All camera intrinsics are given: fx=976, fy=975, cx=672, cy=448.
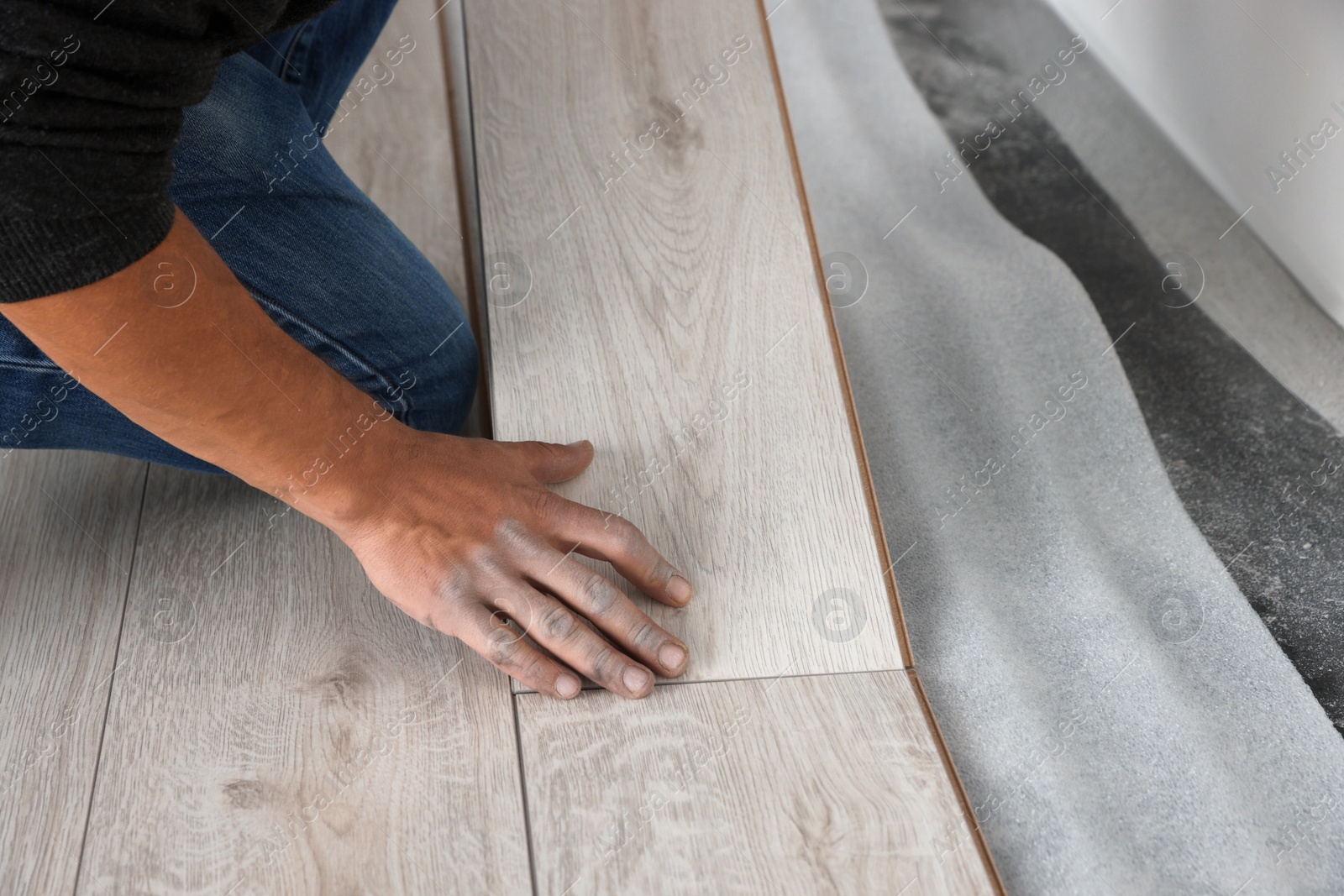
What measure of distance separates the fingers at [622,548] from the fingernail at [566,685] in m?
0.08

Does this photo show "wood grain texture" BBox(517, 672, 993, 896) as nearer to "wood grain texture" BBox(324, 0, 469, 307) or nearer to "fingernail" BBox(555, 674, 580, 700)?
"fingernail" BBox(555, 674, 580, 700)

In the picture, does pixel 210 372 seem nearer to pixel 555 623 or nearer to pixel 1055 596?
pixel 555 623

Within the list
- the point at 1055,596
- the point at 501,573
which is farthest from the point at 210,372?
the point at 1055,596

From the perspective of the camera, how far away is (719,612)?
0.70 metres

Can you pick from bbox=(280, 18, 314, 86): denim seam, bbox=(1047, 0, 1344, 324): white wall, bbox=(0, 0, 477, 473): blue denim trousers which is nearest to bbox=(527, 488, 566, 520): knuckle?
bbox=(0, 0, 477, 473): blue denim trousers

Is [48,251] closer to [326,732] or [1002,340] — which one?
[326,732]

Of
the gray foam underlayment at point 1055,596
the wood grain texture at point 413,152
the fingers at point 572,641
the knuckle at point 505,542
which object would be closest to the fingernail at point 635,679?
the fingers at point 572,641

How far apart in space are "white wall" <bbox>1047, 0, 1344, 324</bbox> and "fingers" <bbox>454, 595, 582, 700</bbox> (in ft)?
2.54

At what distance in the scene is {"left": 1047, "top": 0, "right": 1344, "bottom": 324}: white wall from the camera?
34.4 inches

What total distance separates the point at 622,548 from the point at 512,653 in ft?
0.33

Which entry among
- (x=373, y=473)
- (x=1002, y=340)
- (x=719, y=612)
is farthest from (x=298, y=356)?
(x=1002, y=340)

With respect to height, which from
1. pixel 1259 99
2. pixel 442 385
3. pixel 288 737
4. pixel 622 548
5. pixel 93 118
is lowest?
pixel 288 737

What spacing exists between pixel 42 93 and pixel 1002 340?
0.83m

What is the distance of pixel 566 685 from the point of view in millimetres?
641
